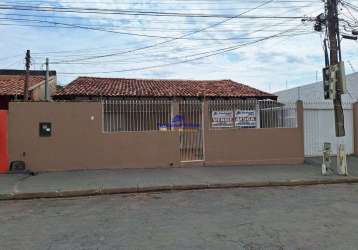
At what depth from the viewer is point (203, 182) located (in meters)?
12.0

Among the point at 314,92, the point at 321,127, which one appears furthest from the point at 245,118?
the point at 314,92

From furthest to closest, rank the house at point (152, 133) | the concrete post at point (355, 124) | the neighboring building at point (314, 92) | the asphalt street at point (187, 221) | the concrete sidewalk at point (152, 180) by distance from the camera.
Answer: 1. the neighboring building at point (314, 92)
2. the concrete post at point (355, 124)
3. the house at point (152, 133)
4. the concrete sidewalk at point (152, 180)
5. the asphalt street at point (187, 221)

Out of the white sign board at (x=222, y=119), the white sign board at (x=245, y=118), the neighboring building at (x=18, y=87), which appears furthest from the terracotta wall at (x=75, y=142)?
the neighboring building at (x=18, y=87)

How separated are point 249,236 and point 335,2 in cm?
1049

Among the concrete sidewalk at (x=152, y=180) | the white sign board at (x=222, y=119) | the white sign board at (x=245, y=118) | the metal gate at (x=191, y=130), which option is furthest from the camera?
the white sign board at (x=245, y=118)

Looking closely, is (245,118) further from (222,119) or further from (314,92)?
(314,92)

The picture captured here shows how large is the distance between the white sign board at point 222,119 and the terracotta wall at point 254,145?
0.22 meters

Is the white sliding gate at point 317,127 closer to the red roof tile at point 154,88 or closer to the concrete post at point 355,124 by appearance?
the concrete post at point 355,124

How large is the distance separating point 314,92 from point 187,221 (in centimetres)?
2041

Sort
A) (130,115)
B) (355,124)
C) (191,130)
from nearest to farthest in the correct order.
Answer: (130,115)
(191,130)
(355,124)

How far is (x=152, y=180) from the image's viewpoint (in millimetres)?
12336

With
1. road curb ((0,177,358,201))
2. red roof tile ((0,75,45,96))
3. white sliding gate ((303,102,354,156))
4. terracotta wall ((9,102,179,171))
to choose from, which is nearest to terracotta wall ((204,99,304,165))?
terracotta wall ((9,102,179,171))

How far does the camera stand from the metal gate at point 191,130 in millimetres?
15508

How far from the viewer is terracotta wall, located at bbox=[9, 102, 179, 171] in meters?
14.2
